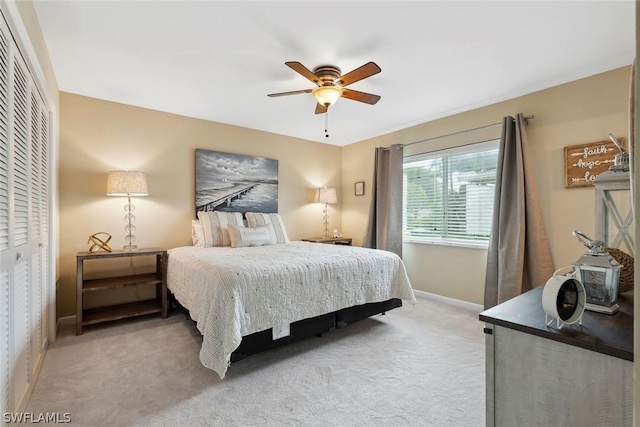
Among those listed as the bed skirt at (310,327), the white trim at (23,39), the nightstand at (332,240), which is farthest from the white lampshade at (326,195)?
the white trim at (23,39)

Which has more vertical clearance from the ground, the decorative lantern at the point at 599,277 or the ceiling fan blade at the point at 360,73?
the ceiling fan blade at the point at 360,73

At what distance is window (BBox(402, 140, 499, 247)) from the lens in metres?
3.41

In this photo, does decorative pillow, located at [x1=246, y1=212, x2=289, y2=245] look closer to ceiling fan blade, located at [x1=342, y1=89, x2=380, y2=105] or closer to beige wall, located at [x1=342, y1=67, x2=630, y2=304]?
beige wall, located at [x1=342, y1=67, x2=630, y2=304]

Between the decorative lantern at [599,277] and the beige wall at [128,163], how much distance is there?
3.84 m

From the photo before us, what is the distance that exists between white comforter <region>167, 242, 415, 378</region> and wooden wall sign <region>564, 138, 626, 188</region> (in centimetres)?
181

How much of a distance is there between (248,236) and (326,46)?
7.28 feet

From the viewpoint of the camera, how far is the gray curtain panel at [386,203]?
4199mm

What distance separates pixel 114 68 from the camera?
8.51ft

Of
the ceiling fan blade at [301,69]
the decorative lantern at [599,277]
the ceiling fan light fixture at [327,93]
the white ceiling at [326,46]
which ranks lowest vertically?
the decorative lantern at [599,277]

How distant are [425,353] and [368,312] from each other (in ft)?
2.16

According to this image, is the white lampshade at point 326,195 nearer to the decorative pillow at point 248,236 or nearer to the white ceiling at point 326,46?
the decorative pillow at point 248,236

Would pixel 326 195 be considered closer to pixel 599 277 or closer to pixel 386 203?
pixel 386 203

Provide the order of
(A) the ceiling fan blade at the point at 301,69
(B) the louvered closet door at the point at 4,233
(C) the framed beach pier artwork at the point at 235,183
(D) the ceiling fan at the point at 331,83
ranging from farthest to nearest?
1. (C) the framed beach pier artwork at the point at 235,183
2. (D) the ceiling fan at the point at 331,83
3. (A) the ceiling fan blade at the point at 301,69
4. (B) the louvered closet door at the point at 4,233

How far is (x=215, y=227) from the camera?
11.8ft
